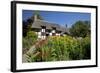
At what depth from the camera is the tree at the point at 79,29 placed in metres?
1.76

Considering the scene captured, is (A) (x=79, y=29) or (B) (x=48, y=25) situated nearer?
(B) (x=48, y=25)

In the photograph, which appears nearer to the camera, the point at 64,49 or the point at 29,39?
the point at 29,39

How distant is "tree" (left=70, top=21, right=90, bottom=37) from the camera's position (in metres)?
1.76

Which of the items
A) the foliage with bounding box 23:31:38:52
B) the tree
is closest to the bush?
the foliage with bounding box 23:31:38:52

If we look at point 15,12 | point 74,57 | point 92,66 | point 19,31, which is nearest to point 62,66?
point 74,57

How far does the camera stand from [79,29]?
1782mm

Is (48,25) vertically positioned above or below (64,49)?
above

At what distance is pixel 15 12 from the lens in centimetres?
155

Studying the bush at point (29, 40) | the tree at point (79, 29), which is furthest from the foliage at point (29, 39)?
the tree at point (79, 29)

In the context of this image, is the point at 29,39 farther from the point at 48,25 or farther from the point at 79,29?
the point at 79,29

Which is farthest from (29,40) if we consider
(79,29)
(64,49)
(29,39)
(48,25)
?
(79,29)

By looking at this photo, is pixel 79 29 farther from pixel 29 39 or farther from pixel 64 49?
pixel 29 39

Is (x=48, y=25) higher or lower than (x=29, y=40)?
higher

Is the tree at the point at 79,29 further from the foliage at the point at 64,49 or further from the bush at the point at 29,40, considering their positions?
the bush at the point at 29,40
